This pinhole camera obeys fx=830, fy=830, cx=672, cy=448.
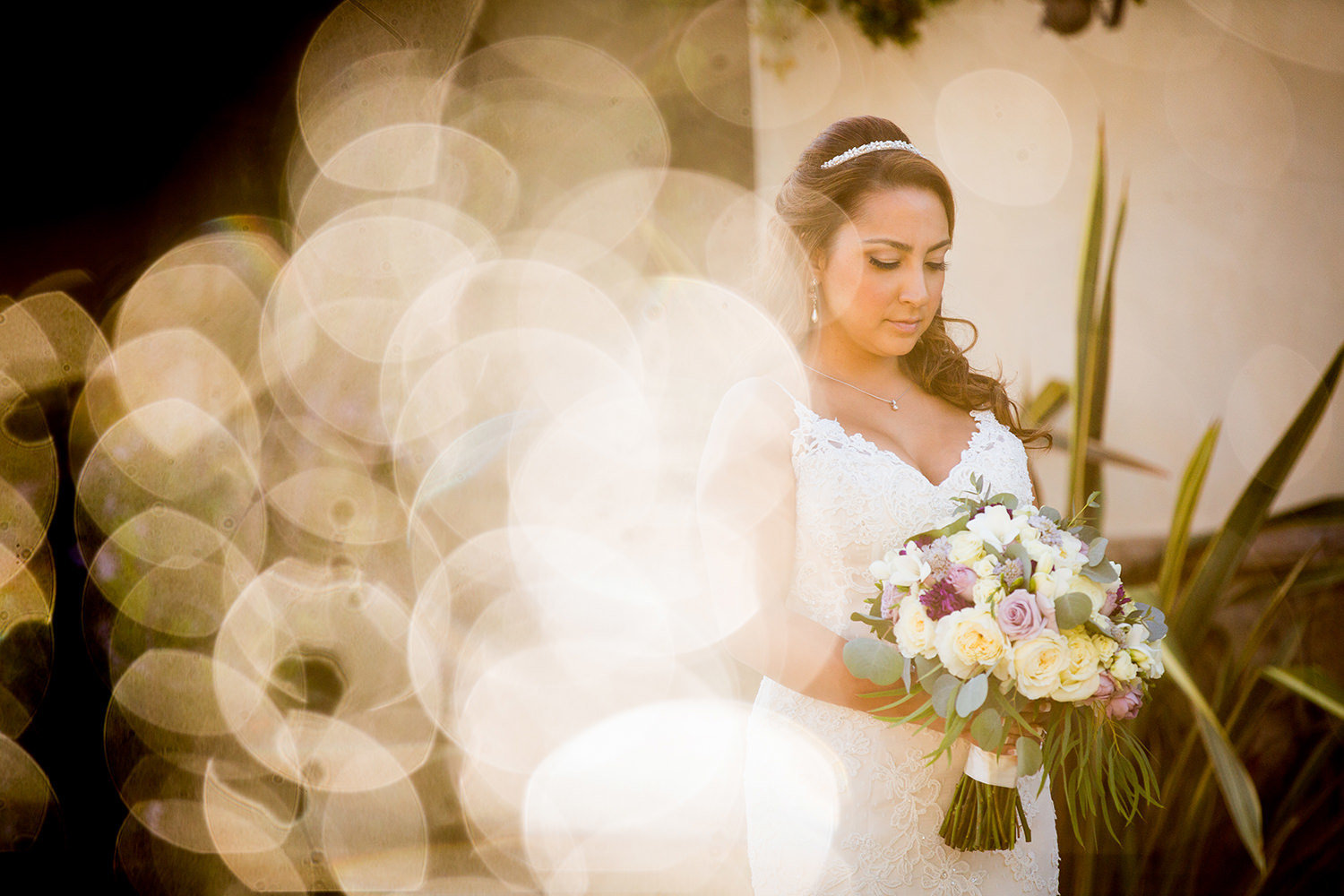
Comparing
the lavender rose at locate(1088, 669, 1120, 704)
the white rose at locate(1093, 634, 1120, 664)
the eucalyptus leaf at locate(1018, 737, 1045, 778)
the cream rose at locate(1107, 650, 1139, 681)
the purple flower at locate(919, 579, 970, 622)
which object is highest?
the purple flower at locate(919, 579, 970, 622)

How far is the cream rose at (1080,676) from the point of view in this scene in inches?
55.2

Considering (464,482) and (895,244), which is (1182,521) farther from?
(464,482)

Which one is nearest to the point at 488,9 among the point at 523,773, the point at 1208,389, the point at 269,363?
the point at 269,363

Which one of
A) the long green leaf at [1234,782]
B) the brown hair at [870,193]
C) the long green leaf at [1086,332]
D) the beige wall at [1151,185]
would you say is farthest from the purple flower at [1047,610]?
the beige wall at [1151,185]

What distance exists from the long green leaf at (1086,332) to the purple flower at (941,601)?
1.42 metres

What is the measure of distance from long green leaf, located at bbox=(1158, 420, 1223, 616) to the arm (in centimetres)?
159

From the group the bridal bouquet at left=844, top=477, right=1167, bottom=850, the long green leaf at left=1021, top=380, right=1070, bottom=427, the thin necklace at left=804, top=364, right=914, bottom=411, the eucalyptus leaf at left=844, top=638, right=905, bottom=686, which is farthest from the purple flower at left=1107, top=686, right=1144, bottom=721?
the long green leaf at left=1021, top=380, right=1070, bottom=427

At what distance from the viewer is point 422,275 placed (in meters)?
3.29

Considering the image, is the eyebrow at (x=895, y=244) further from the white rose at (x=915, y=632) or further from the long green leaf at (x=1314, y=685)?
the long green leaf at (x=1314, y=685)

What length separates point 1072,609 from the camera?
1430 mm

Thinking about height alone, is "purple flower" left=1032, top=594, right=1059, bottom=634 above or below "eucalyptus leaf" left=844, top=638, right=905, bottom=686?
above

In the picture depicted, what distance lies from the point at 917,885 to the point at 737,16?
332cm

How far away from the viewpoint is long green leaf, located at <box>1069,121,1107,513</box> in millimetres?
2717

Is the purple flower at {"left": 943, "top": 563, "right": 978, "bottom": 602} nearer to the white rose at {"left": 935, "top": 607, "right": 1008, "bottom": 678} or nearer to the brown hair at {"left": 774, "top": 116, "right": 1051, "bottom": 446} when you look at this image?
the white rose at {"left": 935, "top": 607, "right": 1008, "bottom": 678}
